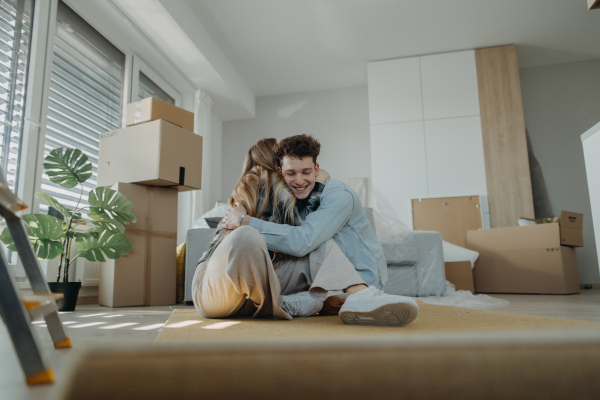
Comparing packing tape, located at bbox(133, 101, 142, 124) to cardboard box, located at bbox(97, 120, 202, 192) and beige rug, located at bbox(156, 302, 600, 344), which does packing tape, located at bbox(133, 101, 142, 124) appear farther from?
beige rug, located at bbox(156, 302, 600, 344)

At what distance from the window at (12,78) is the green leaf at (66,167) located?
0.81 ft

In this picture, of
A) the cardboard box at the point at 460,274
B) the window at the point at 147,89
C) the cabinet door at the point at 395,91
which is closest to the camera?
the cardboard box at the point at 460,274

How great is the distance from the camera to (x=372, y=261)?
4.66 ft

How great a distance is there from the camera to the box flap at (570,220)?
3340 millimetres

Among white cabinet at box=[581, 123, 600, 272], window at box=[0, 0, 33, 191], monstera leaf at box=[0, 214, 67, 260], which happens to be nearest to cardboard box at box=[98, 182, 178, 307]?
monstera leaf at box=[0, 214, 67, 260]

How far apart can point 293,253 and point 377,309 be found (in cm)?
34

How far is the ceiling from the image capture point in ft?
12.4

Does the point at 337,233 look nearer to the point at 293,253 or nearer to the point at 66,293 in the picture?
the point at 293,253

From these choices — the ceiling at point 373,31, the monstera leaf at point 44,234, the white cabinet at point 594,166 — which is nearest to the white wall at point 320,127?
the ceiling at point 373,31

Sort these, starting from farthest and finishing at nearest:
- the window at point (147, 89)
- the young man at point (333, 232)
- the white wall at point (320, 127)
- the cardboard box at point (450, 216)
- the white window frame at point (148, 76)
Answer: the white wall at point (320, 127) < the cardboard box at point (450, 216) < the window at point (147, 89) < the white window frame at point (148, 76) < the young man at point (333, 232)

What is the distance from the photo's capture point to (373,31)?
4164 mm

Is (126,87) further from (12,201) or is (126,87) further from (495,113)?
(495,113)

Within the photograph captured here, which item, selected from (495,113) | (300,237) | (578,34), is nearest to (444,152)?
(495,113)

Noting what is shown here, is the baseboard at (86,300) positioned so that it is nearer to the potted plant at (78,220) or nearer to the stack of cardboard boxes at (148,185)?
the stack of cardboard boxes at (148,185)
